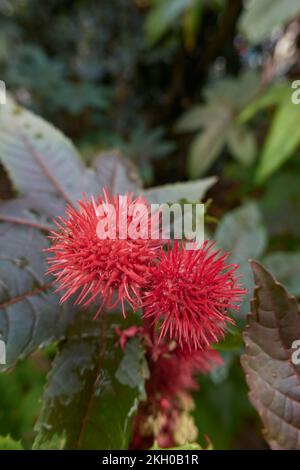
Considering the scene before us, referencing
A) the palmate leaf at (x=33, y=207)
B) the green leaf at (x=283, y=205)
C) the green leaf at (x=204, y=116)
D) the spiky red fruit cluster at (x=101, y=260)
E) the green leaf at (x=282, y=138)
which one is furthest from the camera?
the green leaf at (x=204, y=116)

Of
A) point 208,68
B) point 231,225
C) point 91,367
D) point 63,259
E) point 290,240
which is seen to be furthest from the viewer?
point 208,68

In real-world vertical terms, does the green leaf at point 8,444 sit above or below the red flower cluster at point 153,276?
below

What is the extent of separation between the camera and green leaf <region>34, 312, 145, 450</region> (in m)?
0.51

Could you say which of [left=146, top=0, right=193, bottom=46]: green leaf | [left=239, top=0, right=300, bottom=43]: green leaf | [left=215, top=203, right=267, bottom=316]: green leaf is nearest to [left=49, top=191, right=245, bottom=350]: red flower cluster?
[left=215, top=203, right=267, bottom=316]: green leaf

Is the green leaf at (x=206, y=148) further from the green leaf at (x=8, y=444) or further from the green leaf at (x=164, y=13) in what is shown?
the green leaf at (x=8, y=444)

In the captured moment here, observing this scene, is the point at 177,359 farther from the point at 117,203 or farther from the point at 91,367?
the point at 117,203

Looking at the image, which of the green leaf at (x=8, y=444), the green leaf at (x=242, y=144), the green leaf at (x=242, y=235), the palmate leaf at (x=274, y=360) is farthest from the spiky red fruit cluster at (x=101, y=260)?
the green leaf at (x=242, y=144)

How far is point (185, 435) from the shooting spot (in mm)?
649

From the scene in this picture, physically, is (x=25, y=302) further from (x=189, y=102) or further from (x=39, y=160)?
(x=189, y=102)

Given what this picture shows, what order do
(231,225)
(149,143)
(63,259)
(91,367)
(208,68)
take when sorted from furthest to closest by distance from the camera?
(208,68) → (149,143) → (231,225) → (91,367) → (63,259)

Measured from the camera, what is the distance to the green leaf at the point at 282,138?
114cm

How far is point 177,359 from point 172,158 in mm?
1910

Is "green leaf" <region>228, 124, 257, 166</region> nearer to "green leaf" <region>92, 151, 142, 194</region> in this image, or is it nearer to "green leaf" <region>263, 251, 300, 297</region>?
"green leaf" <region>263, 251, 300, 297</region>
